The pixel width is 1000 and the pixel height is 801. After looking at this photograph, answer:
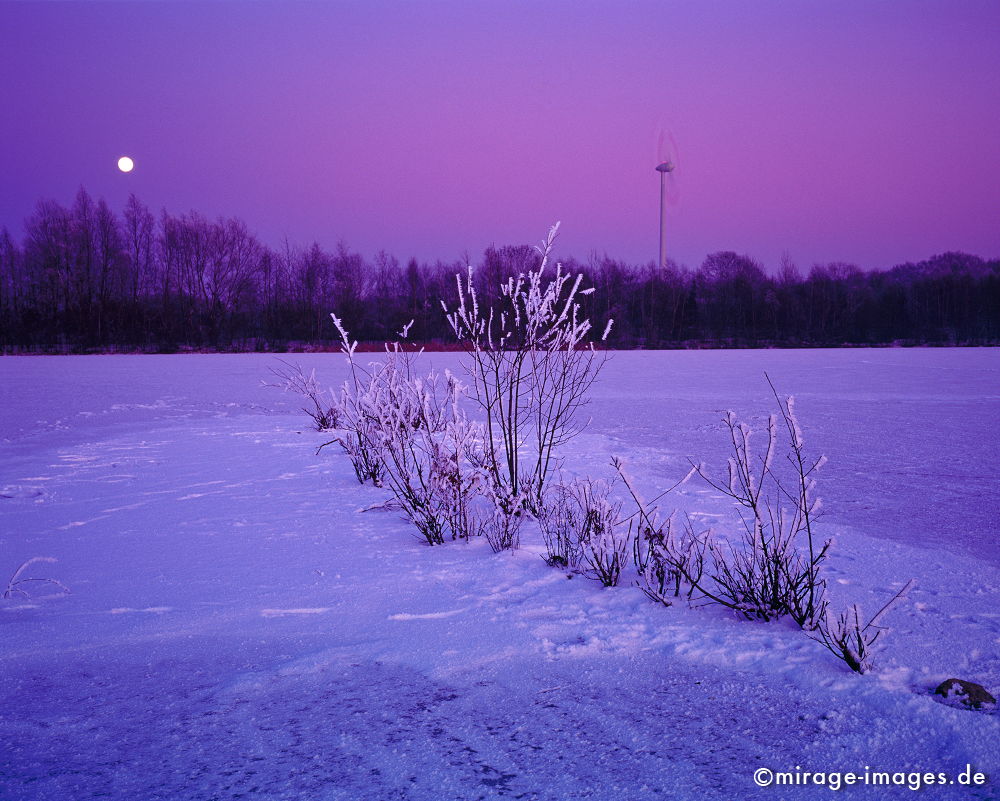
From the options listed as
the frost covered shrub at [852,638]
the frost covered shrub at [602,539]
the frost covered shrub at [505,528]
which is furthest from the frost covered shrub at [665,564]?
the frost covered shrub at [505,528]

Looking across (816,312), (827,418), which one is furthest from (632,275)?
(827,418)

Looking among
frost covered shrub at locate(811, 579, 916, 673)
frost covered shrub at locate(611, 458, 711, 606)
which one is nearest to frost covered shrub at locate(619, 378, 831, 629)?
frost covered shrub at locate(611, 458, 711, 606)

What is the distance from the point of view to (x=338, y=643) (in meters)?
3.02

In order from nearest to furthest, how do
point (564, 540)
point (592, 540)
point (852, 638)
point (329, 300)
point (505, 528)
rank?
1. point (852, 638)
2. point (592, 540)
3. point (564, 540)
4. point (505, 528)
5. point (329, 300)

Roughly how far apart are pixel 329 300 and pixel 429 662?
53.4 m

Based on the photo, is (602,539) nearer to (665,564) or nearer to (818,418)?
(665,564)

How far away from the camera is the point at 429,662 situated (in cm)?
284

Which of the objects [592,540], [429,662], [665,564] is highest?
[592,540]

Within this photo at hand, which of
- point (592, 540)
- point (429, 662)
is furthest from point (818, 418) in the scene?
point (429, 662)

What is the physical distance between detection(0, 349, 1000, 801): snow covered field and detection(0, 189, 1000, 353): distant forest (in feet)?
119

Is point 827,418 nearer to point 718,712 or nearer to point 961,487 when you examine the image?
point 961,487

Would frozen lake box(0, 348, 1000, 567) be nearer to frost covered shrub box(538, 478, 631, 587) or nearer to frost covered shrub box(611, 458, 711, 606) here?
frost covered shrub box(611, 458, 711, 606)

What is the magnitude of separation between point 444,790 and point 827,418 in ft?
32.8

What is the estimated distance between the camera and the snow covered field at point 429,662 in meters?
2.09
